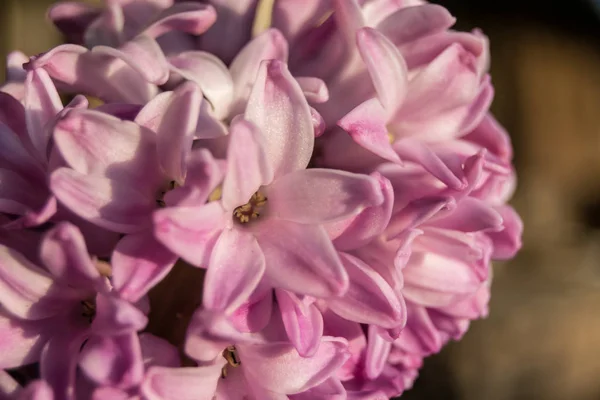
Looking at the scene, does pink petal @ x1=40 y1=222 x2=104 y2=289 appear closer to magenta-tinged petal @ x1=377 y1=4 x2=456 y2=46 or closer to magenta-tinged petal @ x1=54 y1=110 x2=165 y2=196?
magenta-tinged petal @ x1=54 y1=110 x2=165 y2=196

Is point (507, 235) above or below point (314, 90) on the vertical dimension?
below

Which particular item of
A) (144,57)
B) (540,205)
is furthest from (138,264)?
(540,205)

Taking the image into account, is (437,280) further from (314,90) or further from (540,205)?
(540,205)

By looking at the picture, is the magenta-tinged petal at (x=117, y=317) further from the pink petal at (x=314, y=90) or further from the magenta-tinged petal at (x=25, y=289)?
the pink petal at (x=314, y=90)

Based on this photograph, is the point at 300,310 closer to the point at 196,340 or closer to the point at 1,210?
the point at 196,340

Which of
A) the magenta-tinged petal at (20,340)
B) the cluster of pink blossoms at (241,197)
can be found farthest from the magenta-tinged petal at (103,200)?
the magenta-tinged petal at (20,340)

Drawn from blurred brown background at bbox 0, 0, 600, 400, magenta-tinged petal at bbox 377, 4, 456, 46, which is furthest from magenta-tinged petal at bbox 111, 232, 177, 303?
blurred brown background at bbox 0, 0, 600, 400
